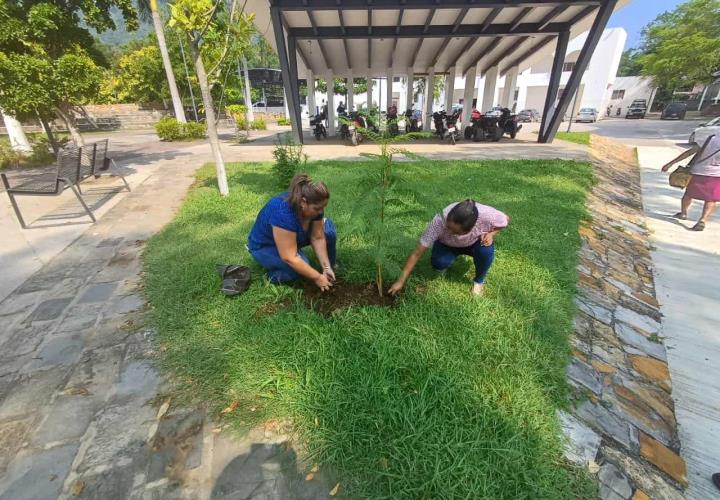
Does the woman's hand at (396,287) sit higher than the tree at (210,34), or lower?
lower

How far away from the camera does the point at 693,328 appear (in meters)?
3.03

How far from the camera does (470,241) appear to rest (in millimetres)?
2672

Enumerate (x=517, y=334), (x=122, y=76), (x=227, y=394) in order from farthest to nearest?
(x=122, y=76) → (x=517, y=334) → (x=227, y=394)

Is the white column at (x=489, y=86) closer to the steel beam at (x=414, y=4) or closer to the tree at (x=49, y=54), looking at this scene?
the steel beam at (x=414, y=4)

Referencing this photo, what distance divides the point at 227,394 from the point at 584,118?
36.2m

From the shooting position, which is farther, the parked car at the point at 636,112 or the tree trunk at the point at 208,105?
the parked car at the point at 636,112

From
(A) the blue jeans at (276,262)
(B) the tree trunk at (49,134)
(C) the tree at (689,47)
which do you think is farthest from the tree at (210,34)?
(C) the tree at (689,47)

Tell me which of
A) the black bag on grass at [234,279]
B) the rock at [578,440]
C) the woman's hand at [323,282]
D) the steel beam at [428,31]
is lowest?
the rock at [578,440]

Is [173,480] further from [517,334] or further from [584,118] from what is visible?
[584,118]

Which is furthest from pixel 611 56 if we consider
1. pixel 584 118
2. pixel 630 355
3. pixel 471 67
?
pixel 630 355

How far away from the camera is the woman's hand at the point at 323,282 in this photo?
8.04ft

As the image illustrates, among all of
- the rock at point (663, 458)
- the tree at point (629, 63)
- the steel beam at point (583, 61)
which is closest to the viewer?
the rock at point (663, 458)

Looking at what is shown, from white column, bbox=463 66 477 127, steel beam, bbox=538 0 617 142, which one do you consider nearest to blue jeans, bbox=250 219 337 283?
steel beam, bbox=538 0 617 142

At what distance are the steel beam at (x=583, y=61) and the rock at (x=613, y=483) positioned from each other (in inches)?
481
